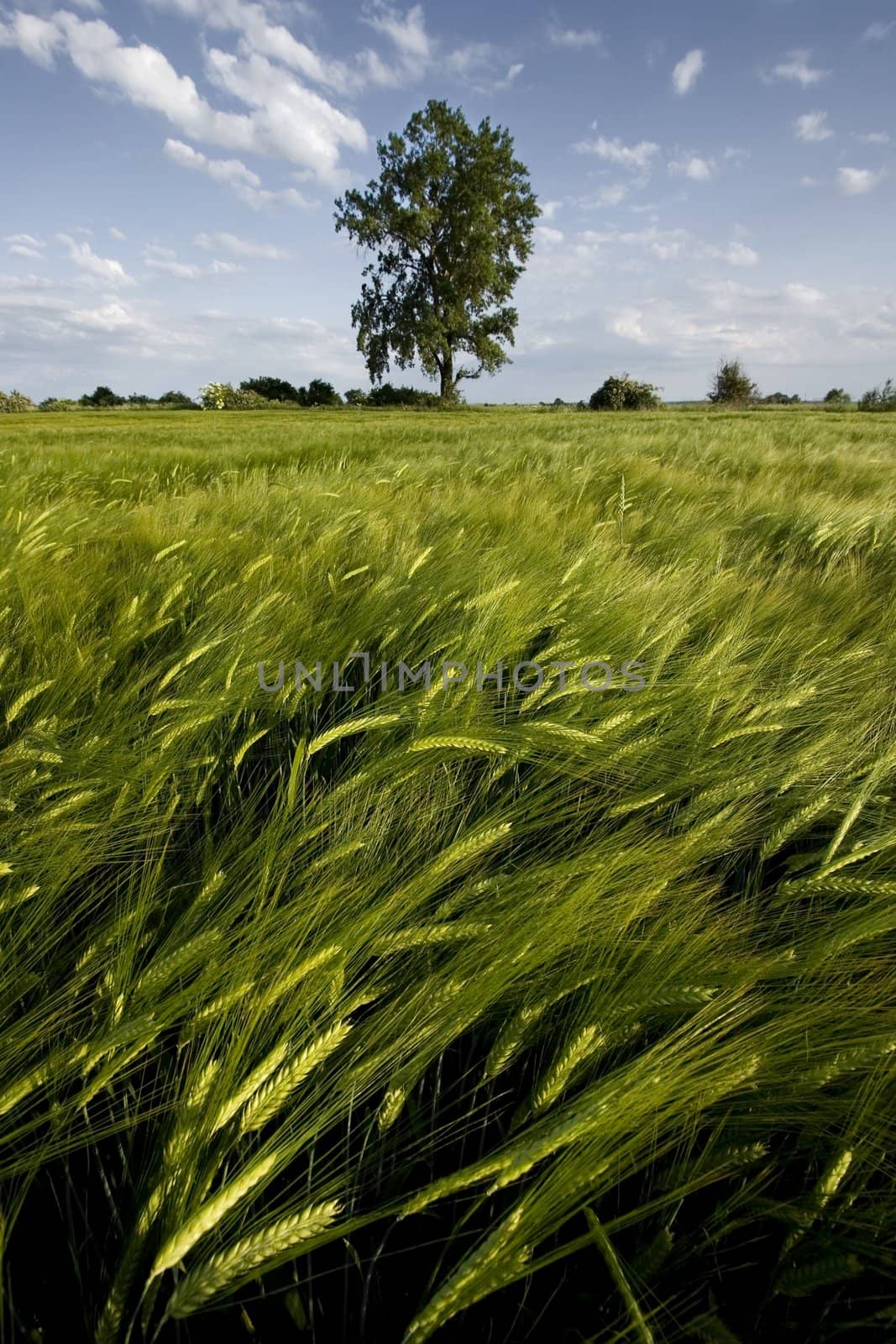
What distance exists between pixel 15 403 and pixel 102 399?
6.78 meters

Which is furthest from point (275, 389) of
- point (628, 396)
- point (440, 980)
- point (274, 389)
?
point (440, 980)

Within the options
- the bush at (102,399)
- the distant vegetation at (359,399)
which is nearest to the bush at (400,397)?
the distant vegetation at (359,399)

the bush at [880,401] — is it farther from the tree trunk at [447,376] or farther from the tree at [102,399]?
the tree at [102,399]

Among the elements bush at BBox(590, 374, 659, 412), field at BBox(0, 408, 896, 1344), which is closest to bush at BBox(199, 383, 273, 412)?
bush at BBox(590, 374, 659, 412)

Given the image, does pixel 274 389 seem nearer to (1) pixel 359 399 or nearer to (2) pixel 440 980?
(1) pixel 359 399

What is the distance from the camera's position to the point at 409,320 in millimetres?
28609

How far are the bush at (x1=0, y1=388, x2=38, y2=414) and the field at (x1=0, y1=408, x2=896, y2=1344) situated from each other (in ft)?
110

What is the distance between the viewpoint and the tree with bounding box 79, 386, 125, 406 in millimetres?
34156

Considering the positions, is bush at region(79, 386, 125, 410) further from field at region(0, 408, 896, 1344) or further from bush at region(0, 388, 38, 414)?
field at region(0, 408, 896, 1344)

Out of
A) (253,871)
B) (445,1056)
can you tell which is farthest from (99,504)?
(445,1056)

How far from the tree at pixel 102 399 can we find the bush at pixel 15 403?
428 cm

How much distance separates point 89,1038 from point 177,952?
4.5 inches

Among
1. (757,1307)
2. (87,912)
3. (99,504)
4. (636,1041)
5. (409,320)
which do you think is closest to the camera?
(757,1307)

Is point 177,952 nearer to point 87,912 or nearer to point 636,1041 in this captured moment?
point 87,912
